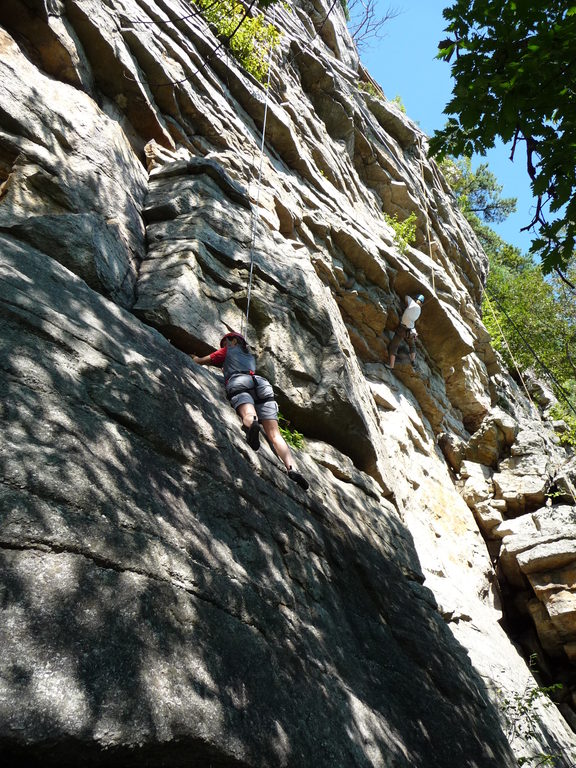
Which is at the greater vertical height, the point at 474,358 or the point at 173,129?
the point at 173,129

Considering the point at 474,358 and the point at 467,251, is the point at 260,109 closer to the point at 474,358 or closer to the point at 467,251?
the point at 474,358

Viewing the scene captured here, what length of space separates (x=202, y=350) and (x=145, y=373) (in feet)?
6.20

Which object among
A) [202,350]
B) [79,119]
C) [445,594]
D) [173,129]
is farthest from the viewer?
[173,129]

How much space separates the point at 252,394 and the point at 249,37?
10657 mm

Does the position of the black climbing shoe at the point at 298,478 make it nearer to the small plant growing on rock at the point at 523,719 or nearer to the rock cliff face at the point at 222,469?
the rock cliff face at the point at 222,469

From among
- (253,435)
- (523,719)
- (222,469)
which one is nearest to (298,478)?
(253,435)

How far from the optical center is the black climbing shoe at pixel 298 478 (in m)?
5.10

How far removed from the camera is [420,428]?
12.2 meters

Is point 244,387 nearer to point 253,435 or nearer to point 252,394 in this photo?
point 252,394

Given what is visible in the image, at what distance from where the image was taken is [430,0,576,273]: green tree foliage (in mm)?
3775

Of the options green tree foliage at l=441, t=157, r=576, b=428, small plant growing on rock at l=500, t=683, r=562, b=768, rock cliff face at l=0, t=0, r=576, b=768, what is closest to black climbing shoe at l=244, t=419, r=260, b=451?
rock cliff face at l=0, t=0, r=576, b=768

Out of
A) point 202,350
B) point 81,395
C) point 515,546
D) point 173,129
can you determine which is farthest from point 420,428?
point 81,395

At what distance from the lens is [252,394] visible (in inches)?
222

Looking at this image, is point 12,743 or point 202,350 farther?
point 202,350
